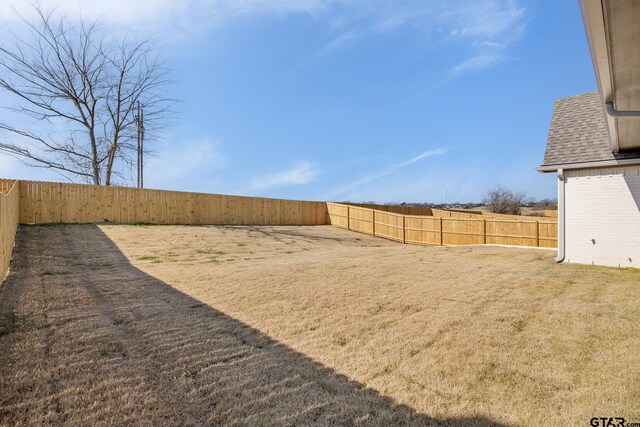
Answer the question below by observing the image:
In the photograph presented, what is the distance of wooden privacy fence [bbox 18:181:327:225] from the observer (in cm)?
1343

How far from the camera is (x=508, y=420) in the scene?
2305 mm

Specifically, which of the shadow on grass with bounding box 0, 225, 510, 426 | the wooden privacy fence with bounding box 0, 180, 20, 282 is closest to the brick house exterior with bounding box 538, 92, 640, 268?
the shadow on grass with bounding box 0, 225, 510, 426

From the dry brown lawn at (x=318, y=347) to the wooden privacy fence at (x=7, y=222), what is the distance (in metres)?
0.41

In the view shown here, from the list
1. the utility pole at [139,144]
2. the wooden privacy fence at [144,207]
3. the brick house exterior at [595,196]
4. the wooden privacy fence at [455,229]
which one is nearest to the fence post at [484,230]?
the wooden privacy fence at [455,229]

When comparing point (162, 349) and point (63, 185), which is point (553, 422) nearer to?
point (162, 349)

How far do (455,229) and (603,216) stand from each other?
7.44m

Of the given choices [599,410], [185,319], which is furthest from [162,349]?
[599,410]

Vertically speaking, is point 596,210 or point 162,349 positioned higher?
point 596,210

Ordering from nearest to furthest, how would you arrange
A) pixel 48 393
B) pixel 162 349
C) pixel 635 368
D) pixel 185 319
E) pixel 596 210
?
pixel 48 393 → pixel 635 368 → pixel 162 349 → pixel 185 319 → pixel 596 210

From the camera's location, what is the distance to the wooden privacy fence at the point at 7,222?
5.84 m

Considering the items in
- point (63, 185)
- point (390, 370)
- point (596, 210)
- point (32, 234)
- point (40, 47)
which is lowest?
point (390, 370)

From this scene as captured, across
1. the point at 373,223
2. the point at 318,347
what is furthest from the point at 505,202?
the point at 318,347

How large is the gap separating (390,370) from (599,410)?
5.12 feet

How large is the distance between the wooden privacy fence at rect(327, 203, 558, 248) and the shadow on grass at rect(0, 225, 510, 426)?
43.2 feet
